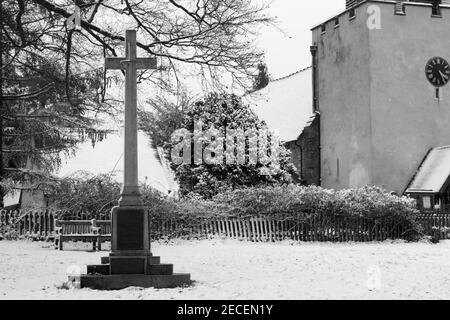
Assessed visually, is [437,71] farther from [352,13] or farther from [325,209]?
[325,209]

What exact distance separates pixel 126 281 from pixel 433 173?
24100 mm

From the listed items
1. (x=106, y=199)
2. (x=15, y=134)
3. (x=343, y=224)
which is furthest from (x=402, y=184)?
(x=15, y=134)

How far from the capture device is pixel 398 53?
34.4 m

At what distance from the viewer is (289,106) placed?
47250 millimetres

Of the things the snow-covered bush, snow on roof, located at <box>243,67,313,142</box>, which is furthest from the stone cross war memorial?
Result: snow on roof, located at <box>243,67,313,142</box>

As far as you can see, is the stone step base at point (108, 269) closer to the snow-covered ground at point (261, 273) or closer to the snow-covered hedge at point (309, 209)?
the snow-covered ground at point (261, 273)

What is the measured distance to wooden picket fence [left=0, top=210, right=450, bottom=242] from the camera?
23.3 m

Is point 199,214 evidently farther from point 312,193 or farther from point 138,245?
point 138,245

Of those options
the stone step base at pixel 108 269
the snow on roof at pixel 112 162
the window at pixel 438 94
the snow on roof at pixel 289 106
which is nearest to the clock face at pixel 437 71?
the window at pixel 438 94

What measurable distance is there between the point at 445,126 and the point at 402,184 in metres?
4.10

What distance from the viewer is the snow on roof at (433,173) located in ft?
103

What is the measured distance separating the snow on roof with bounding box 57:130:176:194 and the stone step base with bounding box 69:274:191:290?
64.4 ft

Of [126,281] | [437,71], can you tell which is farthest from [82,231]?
[437,71]
